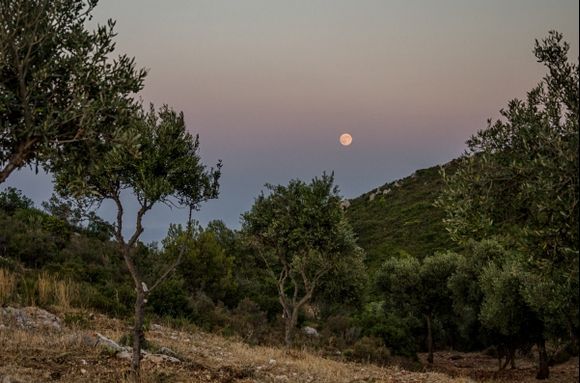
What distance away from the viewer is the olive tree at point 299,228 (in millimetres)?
25203

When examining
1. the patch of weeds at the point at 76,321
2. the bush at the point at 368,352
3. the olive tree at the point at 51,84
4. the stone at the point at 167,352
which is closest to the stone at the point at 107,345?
the stone at the point at 167,352

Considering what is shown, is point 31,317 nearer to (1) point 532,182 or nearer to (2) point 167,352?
(2) point 167,352

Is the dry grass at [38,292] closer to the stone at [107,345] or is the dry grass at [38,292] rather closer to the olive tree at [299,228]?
the stone at [107,345]

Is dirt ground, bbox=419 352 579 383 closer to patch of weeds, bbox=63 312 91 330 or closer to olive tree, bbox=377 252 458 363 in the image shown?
olive tree, bbox=377 252 458 363

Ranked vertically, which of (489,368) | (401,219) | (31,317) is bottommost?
(489,368)

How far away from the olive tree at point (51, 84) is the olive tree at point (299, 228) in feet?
49.9

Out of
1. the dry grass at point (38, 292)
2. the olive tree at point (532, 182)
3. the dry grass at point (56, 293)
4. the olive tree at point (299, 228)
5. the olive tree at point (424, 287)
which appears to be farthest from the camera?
the olive tree at point (424, 287)

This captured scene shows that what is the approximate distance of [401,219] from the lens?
86.7 metres

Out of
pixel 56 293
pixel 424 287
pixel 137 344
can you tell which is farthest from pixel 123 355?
pixel 424 287

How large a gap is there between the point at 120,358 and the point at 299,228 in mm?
12101

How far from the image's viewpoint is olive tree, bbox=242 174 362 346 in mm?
25203

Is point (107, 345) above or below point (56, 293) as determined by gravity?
below

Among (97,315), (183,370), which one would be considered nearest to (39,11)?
(183,370)

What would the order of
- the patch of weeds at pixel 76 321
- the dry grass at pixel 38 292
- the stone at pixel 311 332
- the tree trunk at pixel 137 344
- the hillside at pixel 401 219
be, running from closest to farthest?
the tree trunk at pixel 137 344 → the patch of weeds at pixel 76 321 → the dry grass at pixel 38 292 → the stone at pixel 311 332 → the hillside at pixel 401 219
